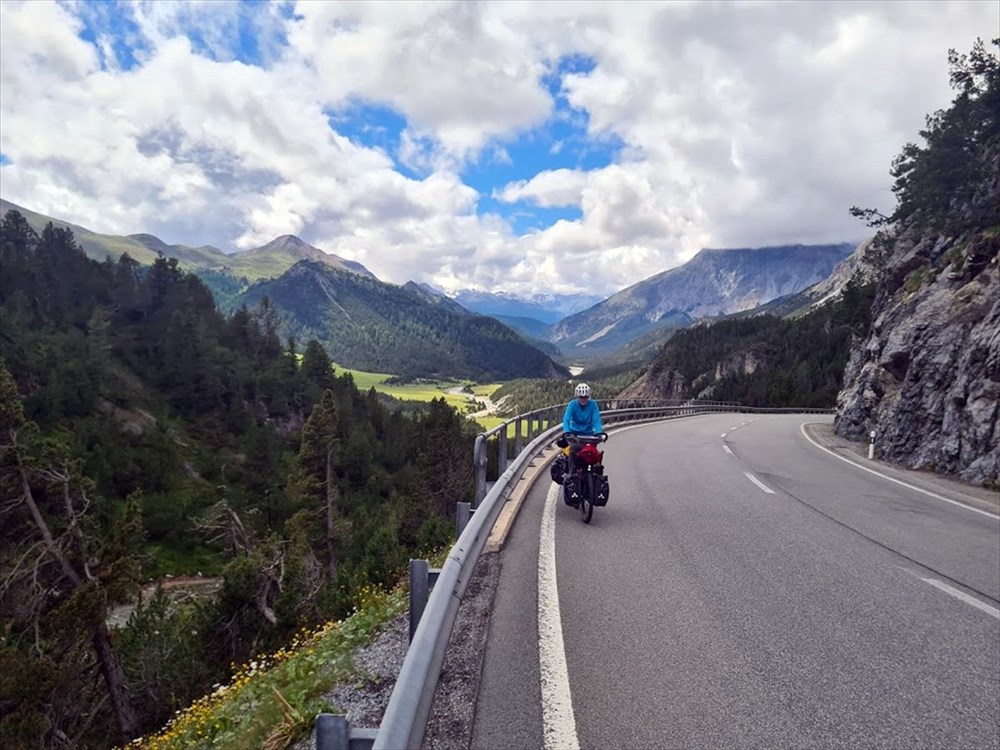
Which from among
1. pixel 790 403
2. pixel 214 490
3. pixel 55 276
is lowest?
pixel 214 490

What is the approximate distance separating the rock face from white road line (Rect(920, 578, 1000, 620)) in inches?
414

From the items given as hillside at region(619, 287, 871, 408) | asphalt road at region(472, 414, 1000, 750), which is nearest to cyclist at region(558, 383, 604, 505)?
asphalt road at region(472, 414, 1000, 750)

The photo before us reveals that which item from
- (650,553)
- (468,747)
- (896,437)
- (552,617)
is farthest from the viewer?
(896,437)

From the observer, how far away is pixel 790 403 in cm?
9712

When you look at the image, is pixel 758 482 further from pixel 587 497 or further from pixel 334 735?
pixel 334 735

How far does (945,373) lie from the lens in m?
19.2

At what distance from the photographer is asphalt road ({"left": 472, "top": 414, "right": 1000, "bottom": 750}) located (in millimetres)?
3680

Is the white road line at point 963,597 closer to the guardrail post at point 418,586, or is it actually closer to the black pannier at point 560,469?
the black pannier at point 560,469

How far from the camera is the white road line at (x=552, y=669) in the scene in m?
3.49

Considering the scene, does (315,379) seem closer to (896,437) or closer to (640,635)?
(896,437)

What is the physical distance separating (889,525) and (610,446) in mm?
11011

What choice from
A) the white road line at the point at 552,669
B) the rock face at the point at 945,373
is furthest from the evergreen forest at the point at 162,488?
the rock face at the point at 945,373

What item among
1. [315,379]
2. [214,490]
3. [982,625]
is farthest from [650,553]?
[315,379]

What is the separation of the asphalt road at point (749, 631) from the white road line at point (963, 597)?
3 centimetres
